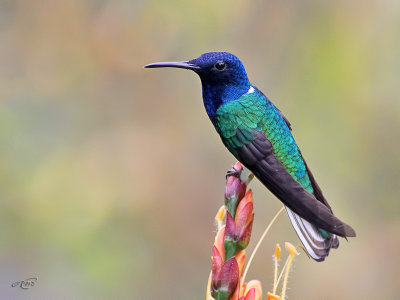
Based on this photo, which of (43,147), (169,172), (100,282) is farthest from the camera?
(169,172)

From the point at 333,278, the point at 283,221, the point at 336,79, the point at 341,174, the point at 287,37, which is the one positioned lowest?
the point at 333,278

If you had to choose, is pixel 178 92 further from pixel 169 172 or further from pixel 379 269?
pixel 379 269

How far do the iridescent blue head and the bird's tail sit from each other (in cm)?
52

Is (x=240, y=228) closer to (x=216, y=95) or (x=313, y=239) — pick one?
(x=313, y=239)

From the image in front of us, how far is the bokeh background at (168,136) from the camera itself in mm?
3951

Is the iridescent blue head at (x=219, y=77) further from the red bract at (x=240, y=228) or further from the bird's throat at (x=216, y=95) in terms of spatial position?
the red bract at (x=240, y=228)

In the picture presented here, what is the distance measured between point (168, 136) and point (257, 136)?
228 cm

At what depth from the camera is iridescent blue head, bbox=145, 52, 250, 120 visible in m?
2.29

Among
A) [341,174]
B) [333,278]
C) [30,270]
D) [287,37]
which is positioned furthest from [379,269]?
[30,270]

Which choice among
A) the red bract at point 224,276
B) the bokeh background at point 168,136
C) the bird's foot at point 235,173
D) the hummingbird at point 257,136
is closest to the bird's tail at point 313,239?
the hummingbird at point 257,136

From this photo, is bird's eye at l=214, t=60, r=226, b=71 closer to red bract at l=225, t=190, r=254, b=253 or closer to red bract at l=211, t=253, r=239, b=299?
red bract at l=225, t=190, r=254, b=253

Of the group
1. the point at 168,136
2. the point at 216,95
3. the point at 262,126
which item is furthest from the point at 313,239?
the point at 168,136

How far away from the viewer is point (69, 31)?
14.9 feet

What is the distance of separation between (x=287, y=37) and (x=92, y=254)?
6.42 feet
